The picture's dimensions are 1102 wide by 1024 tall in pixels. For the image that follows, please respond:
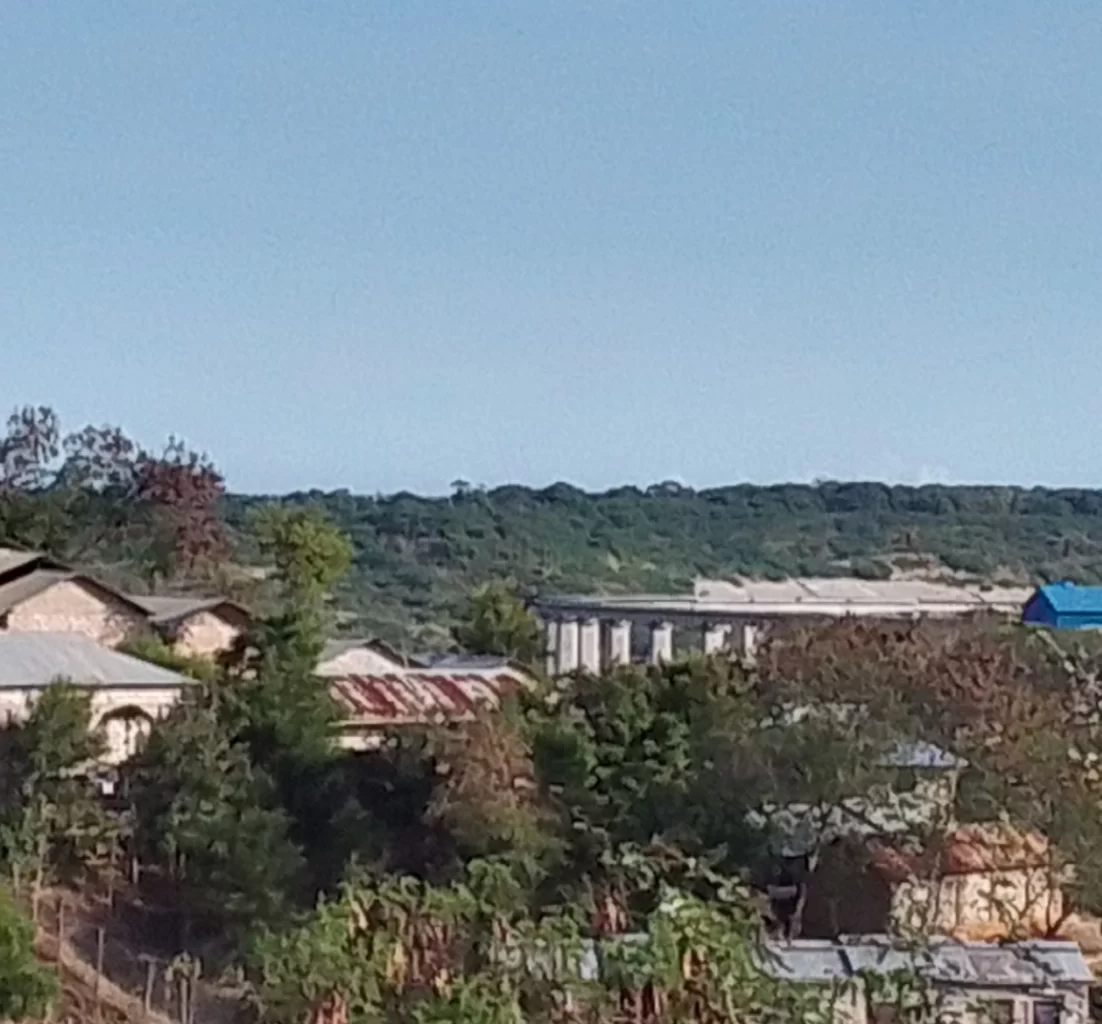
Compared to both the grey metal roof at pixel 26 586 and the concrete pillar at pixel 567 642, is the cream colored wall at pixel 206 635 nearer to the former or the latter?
the grey metal roof at pixel 26 586

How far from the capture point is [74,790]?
14812 millimetres

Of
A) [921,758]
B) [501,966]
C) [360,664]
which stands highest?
[360,664]

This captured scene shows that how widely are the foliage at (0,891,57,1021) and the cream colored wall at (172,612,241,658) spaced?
8500 millimetres

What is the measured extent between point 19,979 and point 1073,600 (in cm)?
1581

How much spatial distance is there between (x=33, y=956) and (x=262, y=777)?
280 centimetres

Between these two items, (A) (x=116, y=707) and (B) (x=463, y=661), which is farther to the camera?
(B) (x=463, y=661)

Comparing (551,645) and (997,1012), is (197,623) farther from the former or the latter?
(997,1012)

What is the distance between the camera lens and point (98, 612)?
20.3 meters

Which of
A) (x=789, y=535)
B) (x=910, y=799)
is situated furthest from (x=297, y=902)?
(x=789, y=535)

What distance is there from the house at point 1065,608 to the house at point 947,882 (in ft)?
28.3

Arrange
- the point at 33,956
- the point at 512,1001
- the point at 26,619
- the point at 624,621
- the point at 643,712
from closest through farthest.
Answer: the point at 512,1001, the point at 33,956, the point at 643,712, the point at 26,619, the point at 624,621

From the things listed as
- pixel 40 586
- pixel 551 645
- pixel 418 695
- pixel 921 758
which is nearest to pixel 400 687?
pixel 418 695

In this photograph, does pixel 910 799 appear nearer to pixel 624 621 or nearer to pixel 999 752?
pixel 999 752

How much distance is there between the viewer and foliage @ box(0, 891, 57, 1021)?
11773mm
